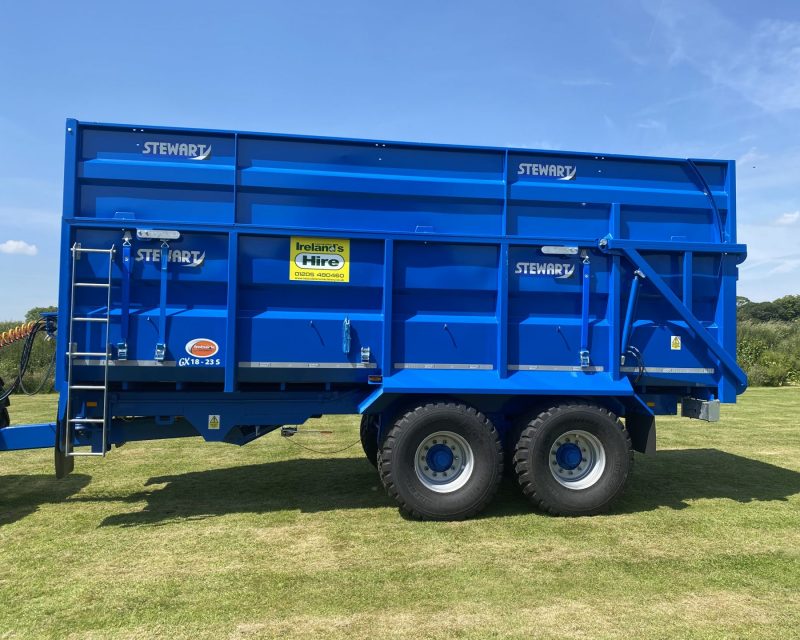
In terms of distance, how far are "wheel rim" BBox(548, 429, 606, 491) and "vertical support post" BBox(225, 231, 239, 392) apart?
3042 mm

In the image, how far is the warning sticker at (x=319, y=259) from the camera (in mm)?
5168

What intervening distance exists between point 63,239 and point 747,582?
234 inches

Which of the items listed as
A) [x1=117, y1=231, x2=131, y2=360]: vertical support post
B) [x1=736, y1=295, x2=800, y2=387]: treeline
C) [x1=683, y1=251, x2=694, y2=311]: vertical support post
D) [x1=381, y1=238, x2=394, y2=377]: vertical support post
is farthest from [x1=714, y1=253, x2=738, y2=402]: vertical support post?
[x1=736, y1=295, x2=800, y2=387]: treeline

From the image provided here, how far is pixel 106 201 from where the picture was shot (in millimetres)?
5070

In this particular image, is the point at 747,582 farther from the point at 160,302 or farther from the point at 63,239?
the point at 63,239

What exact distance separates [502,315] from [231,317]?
2476 mm

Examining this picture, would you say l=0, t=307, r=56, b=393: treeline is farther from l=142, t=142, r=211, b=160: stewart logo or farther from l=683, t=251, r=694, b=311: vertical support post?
l=683, t=251, r=694, b=311: vertical support post

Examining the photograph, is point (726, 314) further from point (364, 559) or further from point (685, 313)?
point (364, 559)

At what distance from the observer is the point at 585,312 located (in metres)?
5.47

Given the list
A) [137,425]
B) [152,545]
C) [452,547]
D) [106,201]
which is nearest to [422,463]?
[452,547]

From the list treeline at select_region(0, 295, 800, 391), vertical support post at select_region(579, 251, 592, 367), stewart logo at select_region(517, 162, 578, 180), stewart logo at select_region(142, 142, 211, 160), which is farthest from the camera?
treeline at select_region(0, 295, 800, 391)

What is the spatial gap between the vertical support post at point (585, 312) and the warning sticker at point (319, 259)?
2281mm

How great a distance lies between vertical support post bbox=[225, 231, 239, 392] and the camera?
502 centimetres

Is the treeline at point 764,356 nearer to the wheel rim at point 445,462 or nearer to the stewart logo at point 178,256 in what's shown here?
the stewart logo at point 178,256
